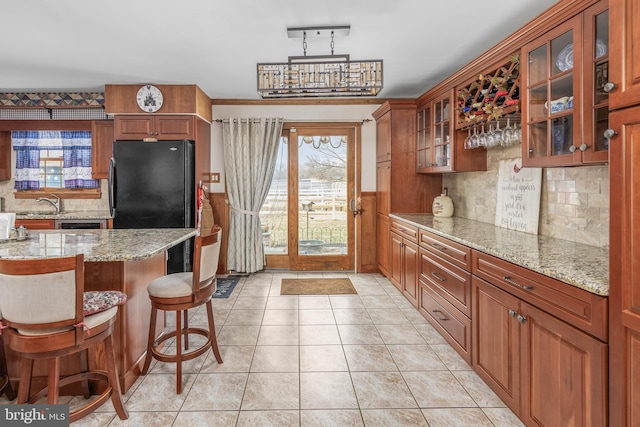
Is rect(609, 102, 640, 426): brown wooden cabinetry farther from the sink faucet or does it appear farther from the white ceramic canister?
the sink faucet

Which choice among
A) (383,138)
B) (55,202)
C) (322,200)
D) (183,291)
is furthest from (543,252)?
(55,202)

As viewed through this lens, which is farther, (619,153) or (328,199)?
(328,199)

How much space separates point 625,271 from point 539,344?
604mm

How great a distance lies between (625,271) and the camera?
1251mm

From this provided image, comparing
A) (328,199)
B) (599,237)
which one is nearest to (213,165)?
(328,199)

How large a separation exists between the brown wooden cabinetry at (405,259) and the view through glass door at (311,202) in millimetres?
1015

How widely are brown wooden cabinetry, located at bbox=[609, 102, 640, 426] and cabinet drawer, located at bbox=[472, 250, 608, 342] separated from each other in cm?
6

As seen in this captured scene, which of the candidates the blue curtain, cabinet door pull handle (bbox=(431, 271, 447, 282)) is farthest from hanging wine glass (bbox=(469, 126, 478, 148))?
the blue curtain

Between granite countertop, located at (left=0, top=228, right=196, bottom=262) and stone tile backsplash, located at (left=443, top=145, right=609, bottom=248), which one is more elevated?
stone tile backsplash, located at (left=443, top=145, right=609, bottom=248)

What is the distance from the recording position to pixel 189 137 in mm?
4293

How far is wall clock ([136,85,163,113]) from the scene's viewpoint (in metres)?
4.24

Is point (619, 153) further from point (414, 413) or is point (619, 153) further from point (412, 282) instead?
point (412, 282)

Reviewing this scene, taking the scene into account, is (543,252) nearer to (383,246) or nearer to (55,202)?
(383,246)

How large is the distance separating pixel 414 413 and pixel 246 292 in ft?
8.80
